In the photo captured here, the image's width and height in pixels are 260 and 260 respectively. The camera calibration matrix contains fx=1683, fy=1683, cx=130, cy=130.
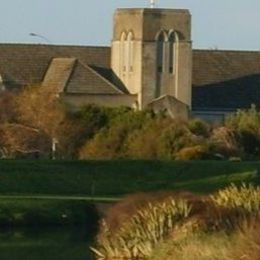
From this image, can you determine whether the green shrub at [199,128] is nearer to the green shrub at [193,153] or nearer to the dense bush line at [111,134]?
the dense bush line at [111,134]

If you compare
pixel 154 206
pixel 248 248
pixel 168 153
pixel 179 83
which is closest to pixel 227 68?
pixel 179 83

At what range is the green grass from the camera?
6656 centimetres

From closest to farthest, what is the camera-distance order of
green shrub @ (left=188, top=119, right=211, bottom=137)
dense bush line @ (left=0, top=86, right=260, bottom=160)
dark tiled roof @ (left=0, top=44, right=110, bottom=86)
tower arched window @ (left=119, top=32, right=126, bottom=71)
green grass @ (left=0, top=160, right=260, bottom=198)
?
green grass @ (left=0, top=160, right=260, bottom=198)
dense bush line @ (left=0, top=86, right=260, bottom=160)
green shrub @ (left=188, top=119, right=211, bottom=137)
dark tiled roof @ (left=0, top=44, right=110, bottom=86)
tower arched window @ (left=119, top=32, right=126, bottom=71)

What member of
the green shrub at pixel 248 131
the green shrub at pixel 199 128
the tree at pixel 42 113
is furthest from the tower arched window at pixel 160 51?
the green shrub at pixel 199 128

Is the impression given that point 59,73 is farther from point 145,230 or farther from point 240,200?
point 145,230

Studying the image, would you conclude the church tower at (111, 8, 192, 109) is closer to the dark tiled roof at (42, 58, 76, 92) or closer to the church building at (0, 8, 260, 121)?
the church building at (0, 8, 260, 121)

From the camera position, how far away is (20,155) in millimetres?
79375

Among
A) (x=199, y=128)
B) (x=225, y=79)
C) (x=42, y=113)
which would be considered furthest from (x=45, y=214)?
(x=225, y=79)

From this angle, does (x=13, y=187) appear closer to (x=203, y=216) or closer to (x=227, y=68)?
(x=203, y=216)

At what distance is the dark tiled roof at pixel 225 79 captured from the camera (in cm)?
9981

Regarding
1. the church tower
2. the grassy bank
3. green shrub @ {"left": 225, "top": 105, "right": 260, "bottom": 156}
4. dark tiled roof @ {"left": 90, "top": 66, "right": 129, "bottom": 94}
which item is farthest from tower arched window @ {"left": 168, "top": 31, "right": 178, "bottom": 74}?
the grassy bank

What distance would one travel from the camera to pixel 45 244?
152ft

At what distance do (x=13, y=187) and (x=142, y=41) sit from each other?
103ft

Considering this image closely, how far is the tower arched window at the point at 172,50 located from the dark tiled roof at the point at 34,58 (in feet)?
15.3
